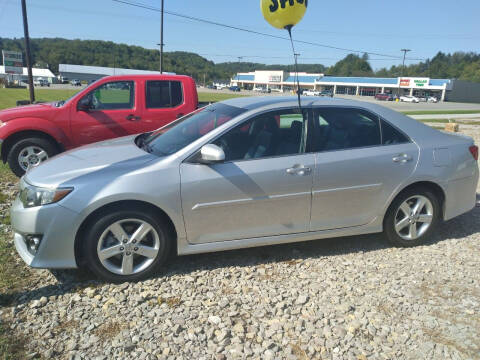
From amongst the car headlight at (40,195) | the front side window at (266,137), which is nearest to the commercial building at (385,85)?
the front side window at (266,137)

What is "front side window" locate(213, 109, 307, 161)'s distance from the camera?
3.59m

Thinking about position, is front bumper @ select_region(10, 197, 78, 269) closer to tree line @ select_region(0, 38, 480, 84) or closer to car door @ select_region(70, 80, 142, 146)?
car door @ select_region(70, 80, 142, 146)

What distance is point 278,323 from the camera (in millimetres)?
2918

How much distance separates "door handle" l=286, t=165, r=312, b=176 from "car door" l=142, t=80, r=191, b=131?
13.4ft

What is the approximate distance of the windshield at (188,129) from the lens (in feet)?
12.2

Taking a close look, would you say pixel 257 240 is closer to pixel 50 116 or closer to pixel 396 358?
pixel 396 358

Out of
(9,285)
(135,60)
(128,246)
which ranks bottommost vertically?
(9,285)

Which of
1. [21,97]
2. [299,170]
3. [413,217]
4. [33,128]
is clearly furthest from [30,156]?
[21,97]

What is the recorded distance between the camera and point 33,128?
21.8ft

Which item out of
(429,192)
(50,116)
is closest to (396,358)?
(429,192)

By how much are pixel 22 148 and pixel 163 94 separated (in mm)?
2606

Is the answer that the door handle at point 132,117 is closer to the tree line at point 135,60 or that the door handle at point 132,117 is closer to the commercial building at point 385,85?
the commercial building at point 385,85

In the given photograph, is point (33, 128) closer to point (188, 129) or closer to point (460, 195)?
point (188, 129)

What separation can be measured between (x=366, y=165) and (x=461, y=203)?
1.45 metres
